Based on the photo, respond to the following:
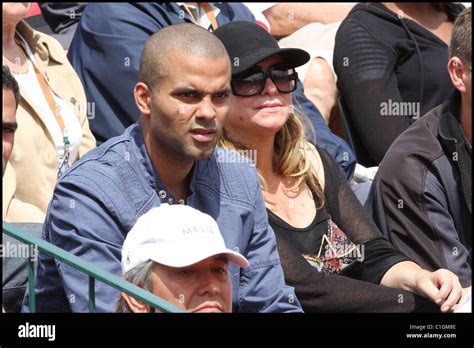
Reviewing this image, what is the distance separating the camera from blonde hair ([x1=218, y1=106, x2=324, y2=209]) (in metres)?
4.39

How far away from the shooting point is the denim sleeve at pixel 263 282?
3688 mm

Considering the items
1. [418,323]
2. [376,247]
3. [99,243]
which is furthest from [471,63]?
[99,243]

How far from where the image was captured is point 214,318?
122 inches

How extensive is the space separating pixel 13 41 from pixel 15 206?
896 millimetres

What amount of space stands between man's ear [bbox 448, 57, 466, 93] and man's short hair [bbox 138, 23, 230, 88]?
112 centimetres

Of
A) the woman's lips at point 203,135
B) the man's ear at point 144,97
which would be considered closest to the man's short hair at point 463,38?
the woman's lips at point 203,135

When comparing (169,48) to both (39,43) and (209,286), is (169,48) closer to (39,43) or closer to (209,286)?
(209,286)

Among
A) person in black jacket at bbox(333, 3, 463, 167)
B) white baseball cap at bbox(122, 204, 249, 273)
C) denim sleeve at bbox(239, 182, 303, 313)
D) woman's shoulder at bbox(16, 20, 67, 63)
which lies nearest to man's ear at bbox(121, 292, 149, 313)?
white baseball cap at bbox(122, 204, 249, 273)

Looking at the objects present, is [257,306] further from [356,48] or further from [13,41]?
[356,48]

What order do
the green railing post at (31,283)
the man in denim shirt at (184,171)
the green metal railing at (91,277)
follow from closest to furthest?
the green metal railing at (91,277), the green railing post at (31,283), the man in denim shirt at (184,171)

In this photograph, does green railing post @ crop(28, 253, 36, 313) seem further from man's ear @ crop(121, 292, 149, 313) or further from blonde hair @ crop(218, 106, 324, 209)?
blonde hair @ crop(218, 106, 324, 209)

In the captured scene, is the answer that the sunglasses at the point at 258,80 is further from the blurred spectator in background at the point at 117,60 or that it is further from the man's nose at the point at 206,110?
the man's nose at the point at 206,110

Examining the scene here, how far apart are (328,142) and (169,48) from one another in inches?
64.3

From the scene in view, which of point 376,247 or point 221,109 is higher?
point 221,109
